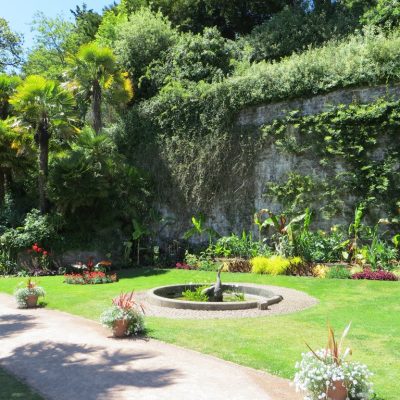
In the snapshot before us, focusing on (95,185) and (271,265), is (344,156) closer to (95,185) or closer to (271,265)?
(271,265)

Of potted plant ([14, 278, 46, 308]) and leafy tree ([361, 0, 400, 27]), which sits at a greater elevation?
leafy tree ([361, 0, 400, 27])

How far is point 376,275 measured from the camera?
12.5m

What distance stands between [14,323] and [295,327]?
206 inches

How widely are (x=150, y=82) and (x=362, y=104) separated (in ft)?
37.6

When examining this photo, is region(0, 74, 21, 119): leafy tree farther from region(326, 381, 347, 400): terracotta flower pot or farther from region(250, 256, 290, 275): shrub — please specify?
region(326, 381, 347, 400): terracotta flower pot

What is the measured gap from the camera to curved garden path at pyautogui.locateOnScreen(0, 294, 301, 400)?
5.06 meters

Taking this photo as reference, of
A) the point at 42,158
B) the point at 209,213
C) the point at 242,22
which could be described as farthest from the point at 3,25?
the point at 209,213

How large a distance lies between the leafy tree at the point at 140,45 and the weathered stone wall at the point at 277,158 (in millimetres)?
7958

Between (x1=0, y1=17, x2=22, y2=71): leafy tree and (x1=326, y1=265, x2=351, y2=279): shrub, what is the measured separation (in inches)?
1279

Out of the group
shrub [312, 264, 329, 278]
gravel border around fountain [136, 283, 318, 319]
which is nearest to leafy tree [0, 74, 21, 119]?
gravel border around fountain [136, 283, 318, 319]

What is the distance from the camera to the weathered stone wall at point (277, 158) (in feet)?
51.8

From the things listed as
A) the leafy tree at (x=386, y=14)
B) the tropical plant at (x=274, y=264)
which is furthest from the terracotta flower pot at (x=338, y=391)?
the leafy tree at (x=386, y=14)

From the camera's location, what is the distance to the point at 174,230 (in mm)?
20172

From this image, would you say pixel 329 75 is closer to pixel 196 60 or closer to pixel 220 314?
pixel 196 60
